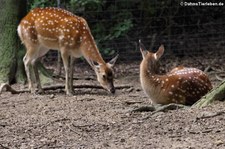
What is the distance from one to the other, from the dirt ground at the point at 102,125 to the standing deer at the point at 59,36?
→ 2.73 feet

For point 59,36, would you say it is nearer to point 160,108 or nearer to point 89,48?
point 89,48

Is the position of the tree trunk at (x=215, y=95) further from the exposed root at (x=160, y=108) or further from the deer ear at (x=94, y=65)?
the deer ear at (x=94, y=65)

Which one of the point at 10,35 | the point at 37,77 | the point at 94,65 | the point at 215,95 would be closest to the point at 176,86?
the point at 215,95

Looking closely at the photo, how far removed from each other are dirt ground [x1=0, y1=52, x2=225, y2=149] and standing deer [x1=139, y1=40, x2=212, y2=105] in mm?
392

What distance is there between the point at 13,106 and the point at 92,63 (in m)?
1.55

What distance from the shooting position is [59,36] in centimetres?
788

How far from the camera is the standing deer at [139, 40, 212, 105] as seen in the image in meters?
6.09

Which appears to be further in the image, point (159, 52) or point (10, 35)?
point (10, 35)

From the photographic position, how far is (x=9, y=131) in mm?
5270

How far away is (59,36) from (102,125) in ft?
9.33

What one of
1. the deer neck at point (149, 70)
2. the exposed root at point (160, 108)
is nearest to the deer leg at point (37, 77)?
the deer neck at point (149, 70)

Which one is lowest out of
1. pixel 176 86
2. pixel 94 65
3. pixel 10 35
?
pixel 94 65

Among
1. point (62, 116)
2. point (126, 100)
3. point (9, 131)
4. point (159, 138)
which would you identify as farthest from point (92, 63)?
point (159, 138)

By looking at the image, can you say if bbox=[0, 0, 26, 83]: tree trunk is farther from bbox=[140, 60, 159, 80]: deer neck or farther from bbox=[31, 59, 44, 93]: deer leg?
bbox=[140, 60, 159, 80]: deer neck
